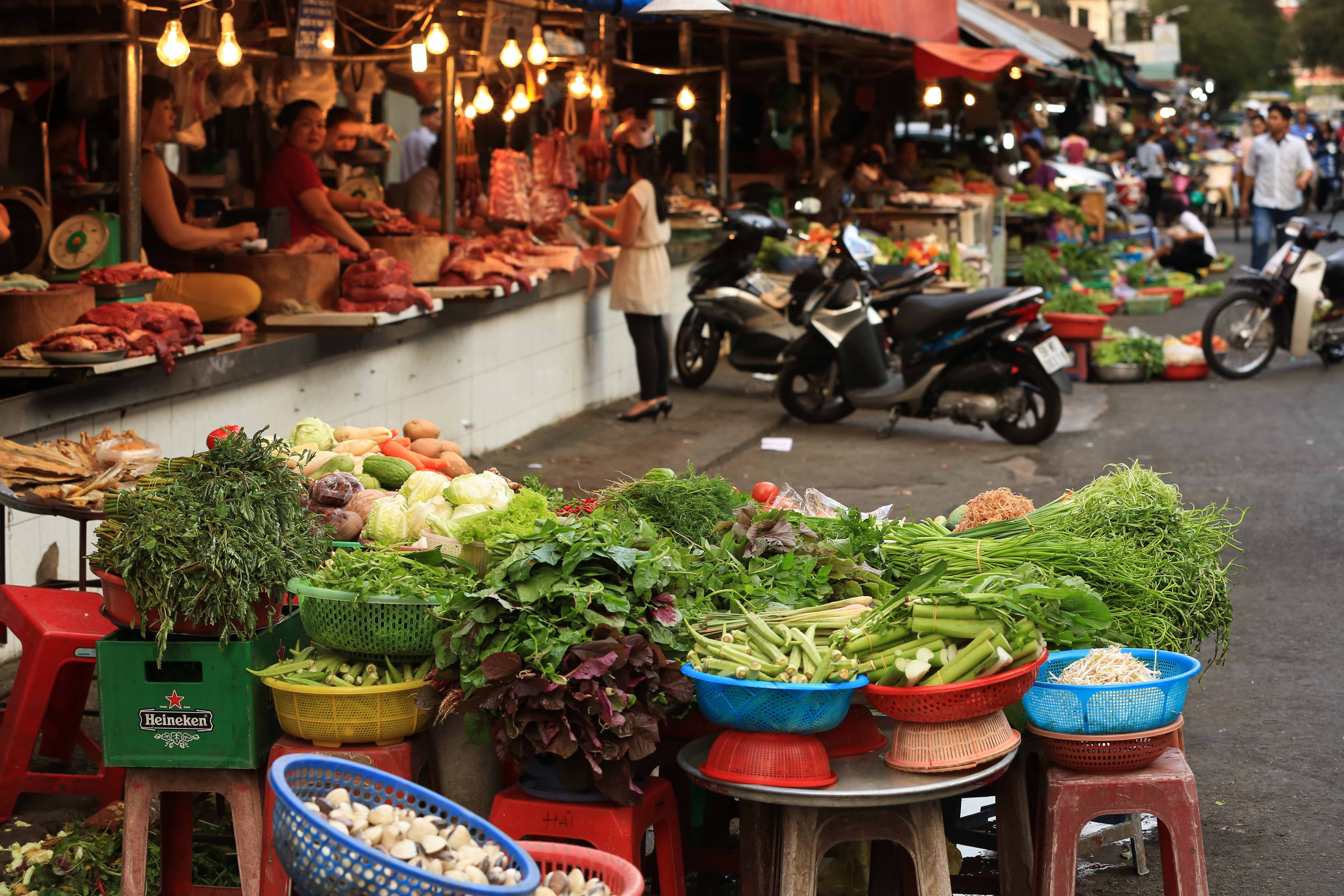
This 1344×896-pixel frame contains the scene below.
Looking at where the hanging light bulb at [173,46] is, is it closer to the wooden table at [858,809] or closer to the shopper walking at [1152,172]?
the wooden table at [858,809]

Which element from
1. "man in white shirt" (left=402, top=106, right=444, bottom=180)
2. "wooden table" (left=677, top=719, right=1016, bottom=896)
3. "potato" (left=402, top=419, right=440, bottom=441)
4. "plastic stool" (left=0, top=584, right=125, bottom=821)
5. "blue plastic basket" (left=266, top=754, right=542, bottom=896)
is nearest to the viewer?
"blue plastic basket" (left=266, top=754, right=542, bottom=896)

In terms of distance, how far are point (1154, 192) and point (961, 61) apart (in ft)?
47.9

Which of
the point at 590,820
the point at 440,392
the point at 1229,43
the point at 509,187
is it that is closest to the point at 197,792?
the point at 590,820

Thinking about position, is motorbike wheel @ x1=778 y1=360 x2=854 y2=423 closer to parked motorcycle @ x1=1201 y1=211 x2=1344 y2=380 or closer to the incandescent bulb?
parked motorcycle @ x1=1201 y1=211 x2=1344 y2=380

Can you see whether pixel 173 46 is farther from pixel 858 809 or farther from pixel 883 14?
pixel 883 14

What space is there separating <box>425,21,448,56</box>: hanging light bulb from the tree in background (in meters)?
56.5

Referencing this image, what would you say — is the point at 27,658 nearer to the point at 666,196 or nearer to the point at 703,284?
the point at 703,284

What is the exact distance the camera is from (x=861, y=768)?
3.27m

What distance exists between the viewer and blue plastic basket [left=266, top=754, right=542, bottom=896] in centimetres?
240

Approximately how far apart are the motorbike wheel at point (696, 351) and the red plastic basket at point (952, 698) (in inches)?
371

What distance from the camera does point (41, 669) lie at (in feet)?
13.3

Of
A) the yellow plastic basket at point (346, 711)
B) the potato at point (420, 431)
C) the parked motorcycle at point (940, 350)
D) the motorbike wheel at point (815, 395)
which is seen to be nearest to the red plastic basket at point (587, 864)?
the yellow plastic basket at point (346, 711)

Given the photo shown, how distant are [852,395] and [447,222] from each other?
3.17 metres

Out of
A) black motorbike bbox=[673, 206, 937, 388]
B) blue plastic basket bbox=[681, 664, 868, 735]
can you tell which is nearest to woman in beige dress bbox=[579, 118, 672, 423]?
black motorbike bbox=[673, 206, 937, 388]
